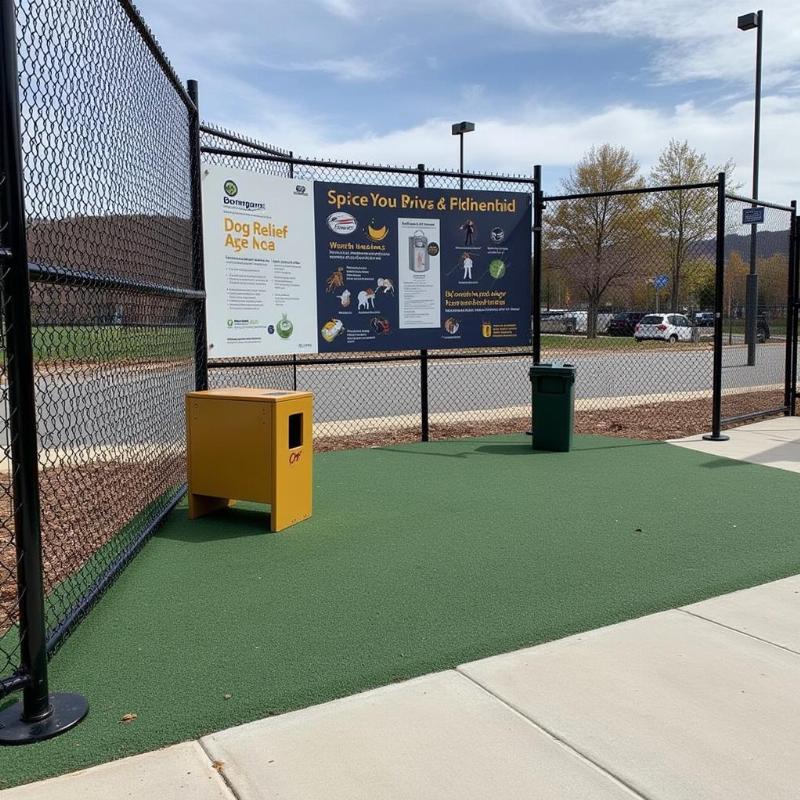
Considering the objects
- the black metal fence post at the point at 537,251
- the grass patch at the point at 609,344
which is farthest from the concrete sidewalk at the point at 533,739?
the grass patch at the point at 609,344

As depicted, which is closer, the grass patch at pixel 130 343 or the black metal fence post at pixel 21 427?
the black metal fence post at pixel 21 427

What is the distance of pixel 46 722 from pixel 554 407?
20.9 ft

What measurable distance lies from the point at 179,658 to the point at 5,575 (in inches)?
72.0

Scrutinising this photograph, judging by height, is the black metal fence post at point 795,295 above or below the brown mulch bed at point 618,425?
above

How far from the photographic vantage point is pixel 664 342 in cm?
3088

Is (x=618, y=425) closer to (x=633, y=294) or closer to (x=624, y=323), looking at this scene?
(x=633, y=294)

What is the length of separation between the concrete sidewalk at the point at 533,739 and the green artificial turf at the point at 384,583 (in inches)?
6.3

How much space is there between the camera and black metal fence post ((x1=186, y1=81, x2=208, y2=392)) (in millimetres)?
6422

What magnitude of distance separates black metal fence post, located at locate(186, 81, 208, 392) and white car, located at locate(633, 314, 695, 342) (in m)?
26.0

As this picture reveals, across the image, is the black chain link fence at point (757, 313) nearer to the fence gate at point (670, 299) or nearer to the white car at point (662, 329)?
the fence gate at point (670, 299)

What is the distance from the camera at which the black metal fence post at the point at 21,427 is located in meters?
2.62

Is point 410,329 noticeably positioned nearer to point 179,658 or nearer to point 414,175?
point 414,175

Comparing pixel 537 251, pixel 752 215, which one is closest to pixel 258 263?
pixel 537 251

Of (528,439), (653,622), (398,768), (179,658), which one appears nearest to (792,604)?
(653,622)
